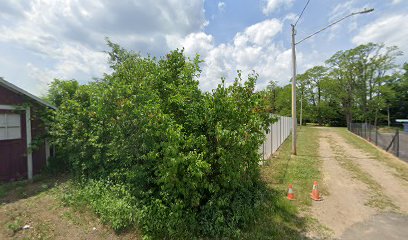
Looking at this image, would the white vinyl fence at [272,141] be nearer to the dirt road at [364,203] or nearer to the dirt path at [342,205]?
the dirt path at [342,205]

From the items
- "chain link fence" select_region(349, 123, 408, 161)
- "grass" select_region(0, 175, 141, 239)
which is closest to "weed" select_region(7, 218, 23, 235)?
"grass" select_region(0, 175, 141, 239)

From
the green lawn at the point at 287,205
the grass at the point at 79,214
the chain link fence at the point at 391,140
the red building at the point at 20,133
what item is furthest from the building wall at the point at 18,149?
the chain link fence at the point at 391,140

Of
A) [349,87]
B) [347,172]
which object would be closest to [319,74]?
[349,87]

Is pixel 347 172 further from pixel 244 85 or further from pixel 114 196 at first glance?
pixel 114 196

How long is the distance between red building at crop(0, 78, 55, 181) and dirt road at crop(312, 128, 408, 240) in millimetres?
8479

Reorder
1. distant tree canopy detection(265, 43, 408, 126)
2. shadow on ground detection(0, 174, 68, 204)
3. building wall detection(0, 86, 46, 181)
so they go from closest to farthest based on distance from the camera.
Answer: shadow on ground detection(0, 174, 68, 204) → building wall detection(0, 86, 46, 181) → distant tree canopy detection(265, 43, 408, 126)

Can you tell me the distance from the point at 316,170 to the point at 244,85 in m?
5.40

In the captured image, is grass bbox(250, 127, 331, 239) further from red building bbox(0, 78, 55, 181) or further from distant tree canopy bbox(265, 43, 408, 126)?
distant tree canopy bbox(265, 43, 408, 126)

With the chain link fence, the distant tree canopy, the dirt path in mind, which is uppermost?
the distant tree canopy

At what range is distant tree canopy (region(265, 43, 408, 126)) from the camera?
1222 inches

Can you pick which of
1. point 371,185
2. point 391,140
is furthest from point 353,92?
point 371,185

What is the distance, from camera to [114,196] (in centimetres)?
401

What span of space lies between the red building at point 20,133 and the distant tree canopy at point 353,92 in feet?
100

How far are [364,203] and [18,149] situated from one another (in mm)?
9873
